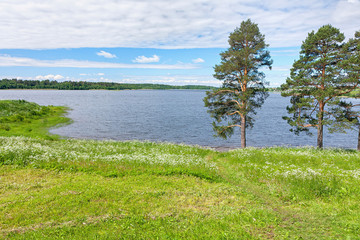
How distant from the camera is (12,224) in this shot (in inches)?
329

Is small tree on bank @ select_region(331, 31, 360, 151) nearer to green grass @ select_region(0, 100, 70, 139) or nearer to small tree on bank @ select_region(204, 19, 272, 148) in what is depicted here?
small tree on bank @ select_region(204, 19, 272, 148)

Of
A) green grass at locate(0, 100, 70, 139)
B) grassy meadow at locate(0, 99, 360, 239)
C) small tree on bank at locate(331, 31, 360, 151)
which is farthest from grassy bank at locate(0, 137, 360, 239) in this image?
green grass at locate(0, 100, 70, 139)

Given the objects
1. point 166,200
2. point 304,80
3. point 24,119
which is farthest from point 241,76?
point 24,119

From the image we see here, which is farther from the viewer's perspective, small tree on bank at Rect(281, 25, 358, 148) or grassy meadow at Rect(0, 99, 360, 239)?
small tree on bank at Rect(281, 25, 358, 148)

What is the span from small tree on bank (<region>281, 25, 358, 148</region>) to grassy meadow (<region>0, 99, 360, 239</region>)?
1012cm

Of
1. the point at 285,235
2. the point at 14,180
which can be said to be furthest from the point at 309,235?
the point at 14,180

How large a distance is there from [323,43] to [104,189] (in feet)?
92.5

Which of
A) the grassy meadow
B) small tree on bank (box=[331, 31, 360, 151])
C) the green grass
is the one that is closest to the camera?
the grassy meadow

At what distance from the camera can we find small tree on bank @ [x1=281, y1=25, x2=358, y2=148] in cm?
2386

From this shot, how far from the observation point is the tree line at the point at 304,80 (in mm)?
23781

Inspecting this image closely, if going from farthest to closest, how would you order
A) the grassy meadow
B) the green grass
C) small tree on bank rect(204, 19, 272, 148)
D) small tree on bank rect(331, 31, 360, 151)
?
the green grass < small tree on bank rect(204, 19, 272, 148) < small tree on bank rect(331, 31, 360, 151) < the grassy meadow

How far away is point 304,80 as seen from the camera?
25.4 meters

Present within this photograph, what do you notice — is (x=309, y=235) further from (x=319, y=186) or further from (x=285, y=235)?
(x=319, y=186)

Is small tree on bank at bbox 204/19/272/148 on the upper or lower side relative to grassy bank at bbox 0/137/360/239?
upper
